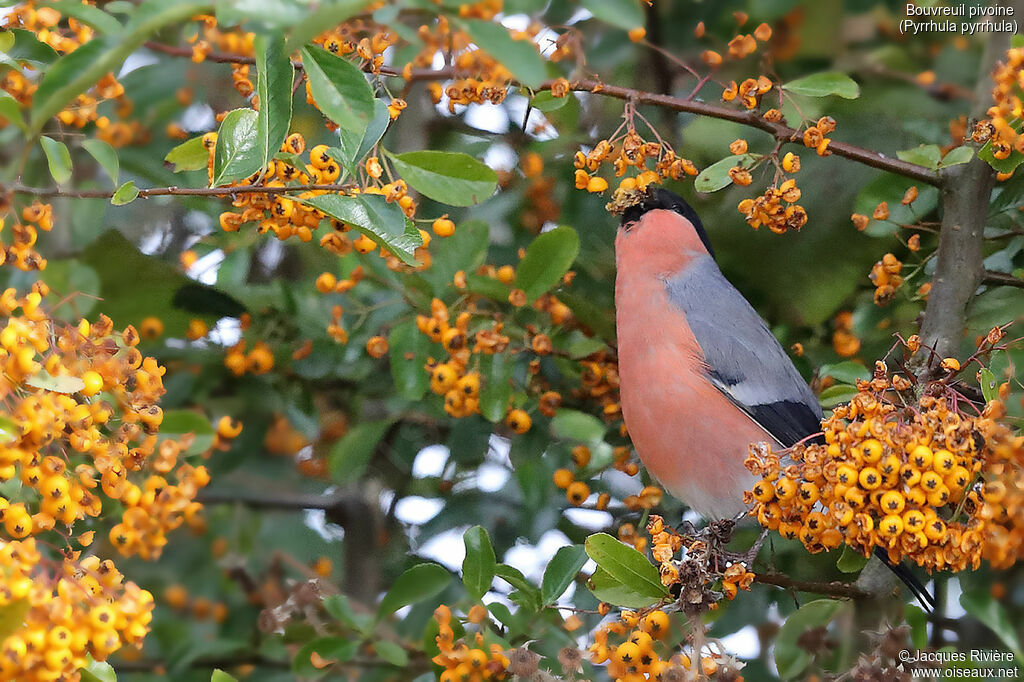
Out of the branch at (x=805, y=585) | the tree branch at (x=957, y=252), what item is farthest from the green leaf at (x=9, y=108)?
the tree branch at (x=957, y=252)

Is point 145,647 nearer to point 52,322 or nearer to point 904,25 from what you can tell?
point 52,322

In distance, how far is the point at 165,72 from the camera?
3.50 m

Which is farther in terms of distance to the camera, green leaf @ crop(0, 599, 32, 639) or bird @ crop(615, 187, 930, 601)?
bird @ crop(615, 187, 930, 601)

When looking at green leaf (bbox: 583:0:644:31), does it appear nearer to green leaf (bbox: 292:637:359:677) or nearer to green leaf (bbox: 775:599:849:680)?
green leaf (bbox: 775:599:849:680)

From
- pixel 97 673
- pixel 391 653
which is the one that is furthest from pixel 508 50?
pixel 391 653

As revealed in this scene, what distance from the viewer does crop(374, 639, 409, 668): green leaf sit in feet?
8.05

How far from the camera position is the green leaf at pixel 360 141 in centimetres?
186

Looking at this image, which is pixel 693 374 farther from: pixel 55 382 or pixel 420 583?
pixel 55 382

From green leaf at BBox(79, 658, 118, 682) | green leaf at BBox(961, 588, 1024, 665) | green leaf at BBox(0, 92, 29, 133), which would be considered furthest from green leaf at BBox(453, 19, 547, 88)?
green leaf at BBox(961, 588, 1024, 665)

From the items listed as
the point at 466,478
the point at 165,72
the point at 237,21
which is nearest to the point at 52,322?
the point at 237,21

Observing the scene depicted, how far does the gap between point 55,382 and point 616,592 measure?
3.43 feet

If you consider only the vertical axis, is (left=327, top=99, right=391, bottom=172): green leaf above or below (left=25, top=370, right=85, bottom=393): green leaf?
above

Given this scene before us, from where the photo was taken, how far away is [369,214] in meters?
1.86

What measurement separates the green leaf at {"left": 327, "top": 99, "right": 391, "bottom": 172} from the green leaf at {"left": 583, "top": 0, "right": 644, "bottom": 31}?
0.44m
